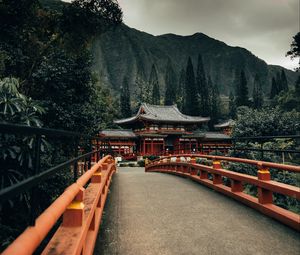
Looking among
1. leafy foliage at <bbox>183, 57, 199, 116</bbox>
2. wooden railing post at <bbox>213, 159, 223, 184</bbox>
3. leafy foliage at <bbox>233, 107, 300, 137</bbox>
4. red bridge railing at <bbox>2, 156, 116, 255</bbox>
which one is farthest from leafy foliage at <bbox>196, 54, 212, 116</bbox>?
red bridge railing at <bbox>2, 156, 116, 255</bbox>

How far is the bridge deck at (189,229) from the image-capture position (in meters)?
3.36

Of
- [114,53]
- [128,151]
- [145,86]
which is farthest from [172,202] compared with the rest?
[114,53]

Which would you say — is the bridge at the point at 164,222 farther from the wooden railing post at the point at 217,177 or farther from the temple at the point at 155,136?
the temple at the point at 155,136

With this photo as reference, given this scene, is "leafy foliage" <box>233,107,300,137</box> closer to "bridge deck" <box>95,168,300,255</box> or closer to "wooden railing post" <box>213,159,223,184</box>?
"wooden railing post" <box>213,159,223,184</box>

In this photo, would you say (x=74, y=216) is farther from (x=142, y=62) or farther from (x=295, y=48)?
(x=142, y=62)

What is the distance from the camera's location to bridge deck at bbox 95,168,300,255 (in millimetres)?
3361

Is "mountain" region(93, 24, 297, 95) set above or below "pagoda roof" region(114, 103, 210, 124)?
above

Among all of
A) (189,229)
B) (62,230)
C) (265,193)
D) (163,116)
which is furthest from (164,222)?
(163,116)

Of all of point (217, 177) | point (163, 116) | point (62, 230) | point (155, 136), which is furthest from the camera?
point (163, 116)

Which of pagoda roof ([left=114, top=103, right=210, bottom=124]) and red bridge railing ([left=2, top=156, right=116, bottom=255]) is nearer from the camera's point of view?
red bridge railing ([left=2, top=156, right=116, bottom=255])

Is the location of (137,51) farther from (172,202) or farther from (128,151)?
(172,202)

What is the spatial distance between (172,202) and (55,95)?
10470 mm


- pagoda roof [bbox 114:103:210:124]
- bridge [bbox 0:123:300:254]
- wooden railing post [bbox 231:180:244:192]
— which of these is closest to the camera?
bridge [bbox 0:123:300:254]

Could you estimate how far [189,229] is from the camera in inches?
159
